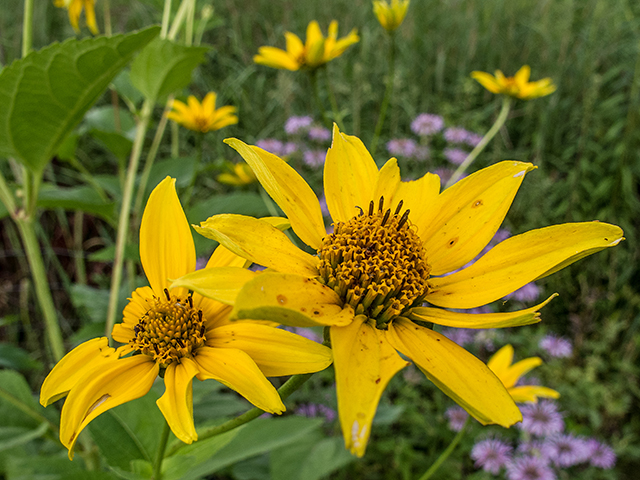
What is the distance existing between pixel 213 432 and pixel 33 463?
738mm

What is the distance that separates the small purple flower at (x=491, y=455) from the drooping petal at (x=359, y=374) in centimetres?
129

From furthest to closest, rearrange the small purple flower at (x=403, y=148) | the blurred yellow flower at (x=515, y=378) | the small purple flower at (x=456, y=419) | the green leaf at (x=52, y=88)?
1. the small purple flower at (x=403, y=148)
2. the small purple flower at (x=456, y=419)
3. the blurred yellow flower at (x=515, y=378)
4. the green leaf at (x=52, y=88)

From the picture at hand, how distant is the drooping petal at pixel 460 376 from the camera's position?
0.52 metres

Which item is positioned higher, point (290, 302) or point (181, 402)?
point (290, 302)

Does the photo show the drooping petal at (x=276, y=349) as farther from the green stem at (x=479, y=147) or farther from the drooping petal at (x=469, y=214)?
the green stem at (x=479, y=147)

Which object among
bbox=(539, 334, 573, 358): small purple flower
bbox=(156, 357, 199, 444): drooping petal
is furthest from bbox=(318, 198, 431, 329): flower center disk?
bbox=(539, 334, 573, 358): small purple flower

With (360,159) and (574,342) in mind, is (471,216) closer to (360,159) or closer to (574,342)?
(360,159)

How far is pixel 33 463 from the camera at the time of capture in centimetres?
111

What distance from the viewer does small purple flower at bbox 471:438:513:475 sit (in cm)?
164

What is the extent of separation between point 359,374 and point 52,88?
0.74 metres

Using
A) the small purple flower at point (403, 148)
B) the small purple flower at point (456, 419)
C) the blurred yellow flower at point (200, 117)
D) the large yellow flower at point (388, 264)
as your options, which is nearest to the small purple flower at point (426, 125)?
the small purple flower at point (403, 148)

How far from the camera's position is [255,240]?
2.02 feet

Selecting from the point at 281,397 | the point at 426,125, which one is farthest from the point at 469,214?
the point at 426,125

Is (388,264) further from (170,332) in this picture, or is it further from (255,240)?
(170,332)
